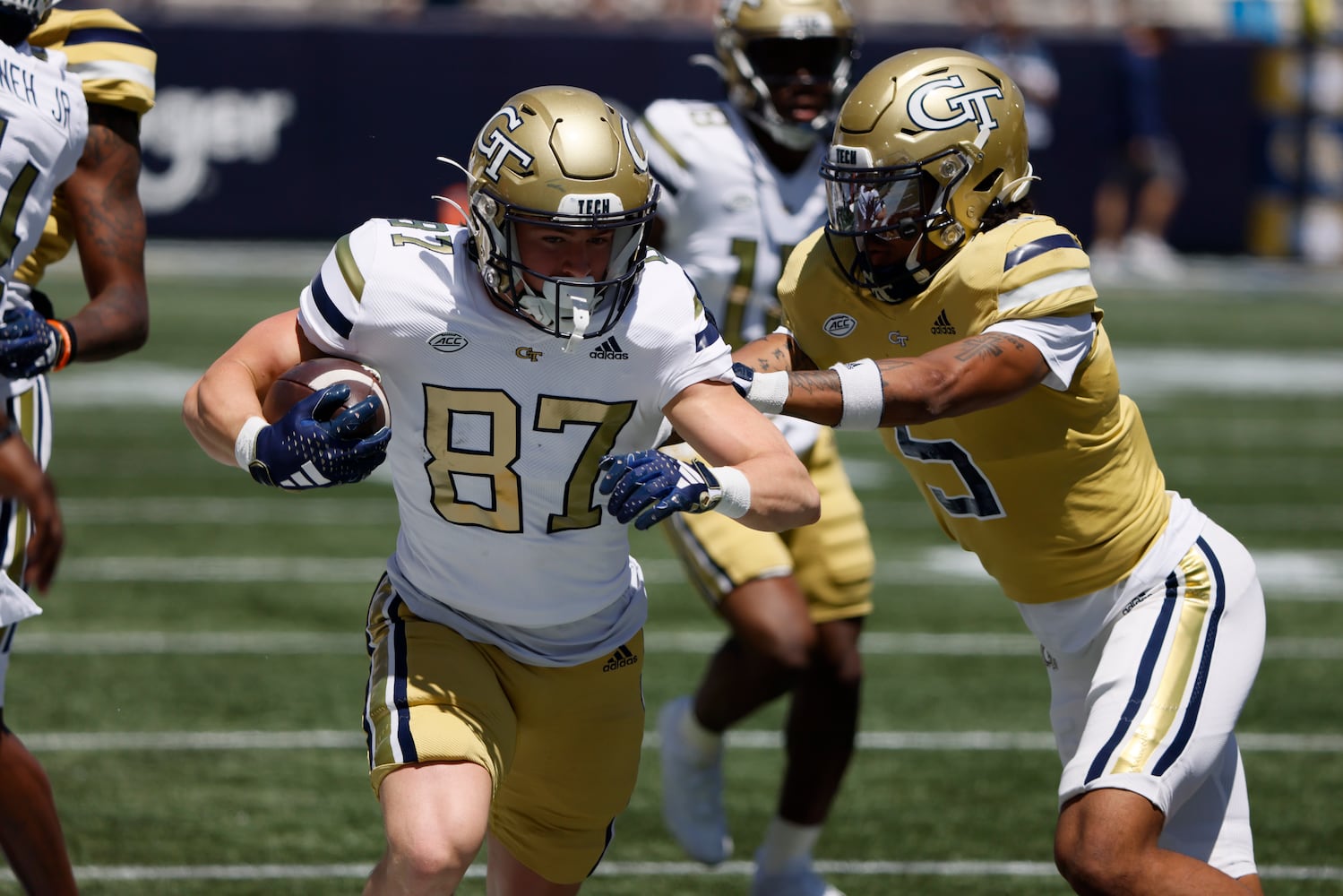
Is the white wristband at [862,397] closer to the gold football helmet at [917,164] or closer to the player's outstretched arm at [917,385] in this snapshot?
the player's outstretched arm at [917,385]

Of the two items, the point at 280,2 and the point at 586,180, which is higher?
the point at 586,180

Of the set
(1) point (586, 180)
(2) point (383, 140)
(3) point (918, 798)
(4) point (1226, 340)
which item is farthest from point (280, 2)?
(1) point (586, 180)

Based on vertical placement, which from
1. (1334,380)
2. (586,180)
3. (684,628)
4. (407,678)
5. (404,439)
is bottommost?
(1334,380)

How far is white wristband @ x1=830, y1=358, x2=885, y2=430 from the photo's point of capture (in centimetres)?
342

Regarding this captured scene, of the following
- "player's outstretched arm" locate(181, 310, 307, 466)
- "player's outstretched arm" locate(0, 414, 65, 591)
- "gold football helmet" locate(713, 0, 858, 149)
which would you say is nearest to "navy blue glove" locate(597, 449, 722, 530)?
"player's outstretched arm" locate(181, 310, 307, 466)

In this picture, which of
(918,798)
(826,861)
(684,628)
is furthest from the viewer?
(684,628)

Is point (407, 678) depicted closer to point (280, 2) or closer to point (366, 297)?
point (366, 297)

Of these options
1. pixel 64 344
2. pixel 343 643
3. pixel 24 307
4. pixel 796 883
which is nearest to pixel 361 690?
pixel 343 643

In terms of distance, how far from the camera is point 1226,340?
47.1ft

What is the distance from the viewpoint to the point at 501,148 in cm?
343

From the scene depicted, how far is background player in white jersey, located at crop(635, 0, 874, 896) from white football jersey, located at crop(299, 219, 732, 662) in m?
1.33

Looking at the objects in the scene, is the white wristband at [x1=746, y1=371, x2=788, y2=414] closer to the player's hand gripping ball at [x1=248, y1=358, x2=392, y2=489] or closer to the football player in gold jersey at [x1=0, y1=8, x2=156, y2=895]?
the player's hand gripping ball at [x1=248, y1=358, x2=392, y2=489]

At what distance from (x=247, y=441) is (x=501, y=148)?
2.30 feet

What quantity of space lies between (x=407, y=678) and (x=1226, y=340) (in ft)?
39.3
